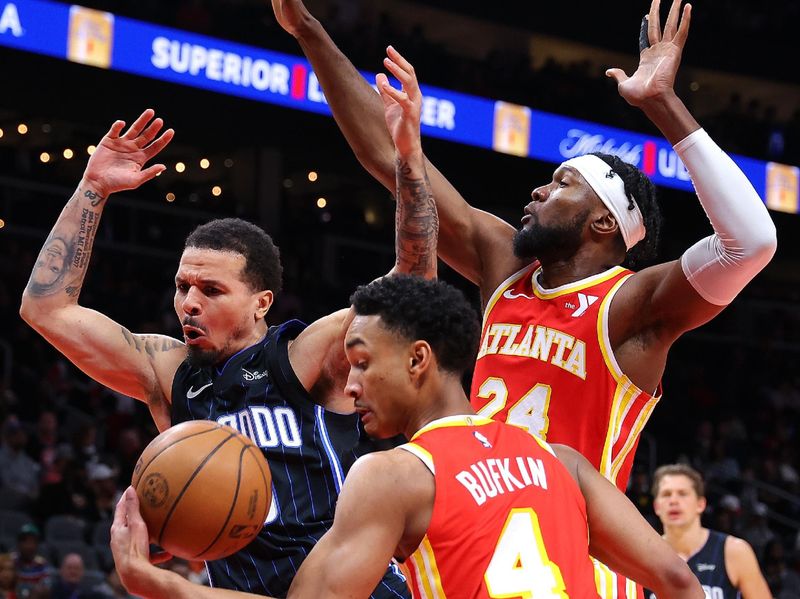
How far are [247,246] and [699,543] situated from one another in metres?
4.00

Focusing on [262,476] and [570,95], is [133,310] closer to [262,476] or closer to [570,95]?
[570,95]

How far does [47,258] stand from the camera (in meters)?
4.17

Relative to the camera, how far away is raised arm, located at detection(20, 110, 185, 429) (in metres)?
4.06

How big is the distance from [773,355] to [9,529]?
1384cm

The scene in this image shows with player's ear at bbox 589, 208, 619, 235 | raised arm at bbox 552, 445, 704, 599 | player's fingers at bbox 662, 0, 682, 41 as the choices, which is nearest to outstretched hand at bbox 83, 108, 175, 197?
player's ear at bbox 589, 208, 619, 235

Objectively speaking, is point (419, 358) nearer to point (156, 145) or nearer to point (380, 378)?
point (380, 378)

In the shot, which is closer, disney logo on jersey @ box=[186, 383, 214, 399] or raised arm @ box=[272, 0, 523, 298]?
disney logo on jersey @ box=[186, 383, 214, 399]

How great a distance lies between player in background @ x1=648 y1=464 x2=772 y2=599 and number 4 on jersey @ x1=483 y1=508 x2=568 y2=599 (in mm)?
4325

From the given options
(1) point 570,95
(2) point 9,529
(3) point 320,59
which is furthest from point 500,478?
(1) point 570,95

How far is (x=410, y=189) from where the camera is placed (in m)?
3.64

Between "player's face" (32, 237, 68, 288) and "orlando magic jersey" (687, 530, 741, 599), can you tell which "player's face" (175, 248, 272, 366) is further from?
"orlando magic jersey" (687, 530, 741, 599)

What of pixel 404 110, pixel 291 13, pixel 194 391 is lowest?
pixel 194 391

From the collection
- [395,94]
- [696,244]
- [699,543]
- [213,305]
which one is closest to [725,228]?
[696,244]

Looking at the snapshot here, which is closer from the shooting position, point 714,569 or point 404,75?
point 404,75
